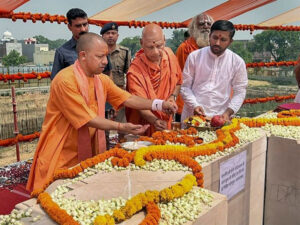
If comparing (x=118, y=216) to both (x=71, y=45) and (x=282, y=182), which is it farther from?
(x=71, y=45)

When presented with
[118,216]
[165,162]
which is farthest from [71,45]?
[118,216]

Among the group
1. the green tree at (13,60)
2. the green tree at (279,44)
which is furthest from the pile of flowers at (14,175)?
the green tree at (279,44)

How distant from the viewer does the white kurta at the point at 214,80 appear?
3.15 metres

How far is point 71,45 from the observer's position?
309 centimetres

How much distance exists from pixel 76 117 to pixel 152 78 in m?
1.04

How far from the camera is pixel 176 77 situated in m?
3.18

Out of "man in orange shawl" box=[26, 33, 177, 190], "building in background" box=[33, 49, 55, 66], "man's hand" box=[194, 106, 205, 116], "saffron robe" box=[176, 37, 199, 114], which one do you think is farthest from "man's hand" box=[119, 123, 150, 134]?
"building in background" box=[33, 49, 55, 66]

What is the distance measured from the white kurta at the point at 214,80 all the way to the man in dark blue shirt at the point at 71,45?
107 cm

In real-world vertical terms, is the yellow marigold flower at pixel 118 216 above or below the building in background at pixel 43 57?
below

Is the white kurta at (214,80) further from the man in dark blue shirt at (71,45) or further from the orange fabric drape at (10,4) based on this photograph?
the orange fabric drape at (10,4)

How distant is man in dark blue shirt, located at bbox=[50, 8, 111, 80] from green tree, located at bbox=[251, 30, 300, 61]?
152ft

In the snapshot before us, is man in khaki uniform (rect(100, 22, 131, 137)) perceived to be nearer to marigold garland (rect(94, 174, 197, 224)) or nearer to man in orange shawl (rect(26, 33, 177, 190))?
man in orange shawl (rect(26, 33, 177, 190))

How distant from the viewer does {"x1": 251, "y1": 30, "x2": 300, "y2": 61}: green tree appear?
47.3 metres

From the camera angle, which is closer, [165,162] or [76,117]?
[165,162]
